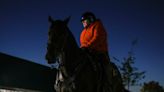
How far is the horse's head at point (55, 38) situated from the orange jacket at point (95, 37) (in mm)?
952

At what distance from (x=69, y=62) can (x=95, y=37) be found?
1.01 metres

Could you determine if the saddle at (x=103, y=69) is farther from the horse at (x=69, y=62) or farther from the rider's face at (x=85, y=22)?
the rider's face at (x=85, y=22)

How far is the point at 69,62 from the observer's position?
8875 millimetres

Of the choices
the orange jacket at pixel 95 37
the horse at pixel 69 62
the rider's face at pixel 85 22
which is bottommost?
the horse at pixel 69 62

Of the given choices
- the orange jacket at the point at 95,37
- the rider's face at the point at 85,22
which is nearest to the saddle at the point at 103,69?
the orange jacket at the point at 95,37

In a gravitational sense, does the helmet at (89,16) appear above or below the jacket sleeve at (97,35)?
above

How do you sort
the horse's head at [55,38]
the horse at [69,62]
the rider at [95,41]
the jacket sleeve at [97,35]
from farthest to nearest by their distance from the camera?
the jacket sleeve at [97,35] < the rider at [95,41] < the horse at [69,62] < the horse's head at [55,38]

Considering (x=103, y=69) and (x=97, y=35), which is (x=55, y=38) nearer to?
(x=97, y=35)

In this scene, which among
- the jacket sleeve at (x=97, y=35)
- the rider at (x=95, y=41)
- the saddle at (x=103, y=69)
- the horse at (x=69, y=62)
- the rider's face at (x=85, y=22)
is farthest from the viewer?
the rider's face at (x=85, y=22)

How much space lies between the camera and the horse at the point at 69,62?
8461mm

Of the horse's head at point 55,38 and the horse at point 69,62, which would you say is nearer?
the horse's head at point 55,38

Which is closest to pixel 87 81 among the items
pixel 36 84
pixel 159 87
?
pixel 36 84

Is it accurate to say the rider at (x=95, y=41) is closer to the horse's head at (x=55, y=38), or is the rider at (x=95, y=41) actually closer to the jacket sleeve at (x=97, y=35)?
the jacket sleeve at (x=97, y=35)

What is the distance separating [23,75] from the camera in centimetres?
2791
